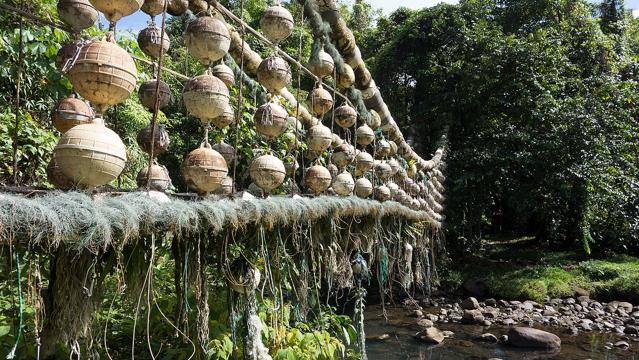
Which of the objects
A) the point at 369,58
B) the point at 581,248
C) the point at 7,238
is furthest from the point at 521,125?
the point at 7,238

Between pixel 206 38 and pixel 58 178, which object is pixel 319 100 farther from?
pixel 58 178

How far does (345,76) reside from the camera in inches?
121

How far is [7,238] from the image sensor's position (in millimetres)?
934

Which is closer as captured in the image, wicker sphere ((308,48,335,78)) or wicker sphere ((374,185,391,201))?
wicker sphere ((308,48,335,78))

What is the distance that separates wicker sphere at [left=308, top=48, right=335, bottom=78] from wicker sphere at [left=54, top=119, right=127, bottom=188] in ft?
5.17

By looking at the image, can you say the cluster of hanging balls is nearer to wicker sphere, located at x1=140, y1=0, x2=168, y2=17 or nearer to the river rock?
wicker sphere, located at x1=140, y1=0, x2=168, y2=17

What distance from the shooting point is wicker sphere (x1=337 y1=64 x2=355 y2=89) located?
3047mm

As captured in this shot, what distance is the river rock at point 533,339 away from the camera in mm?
6789

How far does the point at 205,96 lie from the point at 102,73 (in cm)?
41

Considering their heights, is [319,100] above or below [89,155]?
above

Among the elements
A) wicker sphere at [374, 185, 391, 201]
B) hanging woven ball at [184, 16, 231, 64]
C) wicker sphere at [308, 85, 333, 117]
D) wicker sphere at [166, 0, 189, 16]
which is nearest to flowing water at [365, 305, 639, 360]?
wicker sphere at [374, 185, 391, 201]

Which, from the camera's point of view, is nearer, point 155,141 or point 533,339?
point 155,141

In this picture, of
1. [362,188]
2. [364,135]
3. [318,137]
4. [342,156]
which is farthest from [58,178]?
[364,135]

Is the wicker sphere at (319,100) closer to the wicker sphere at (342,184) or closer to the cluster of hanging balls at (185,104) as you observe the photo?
the cluster of hanging balls at (185,104)
